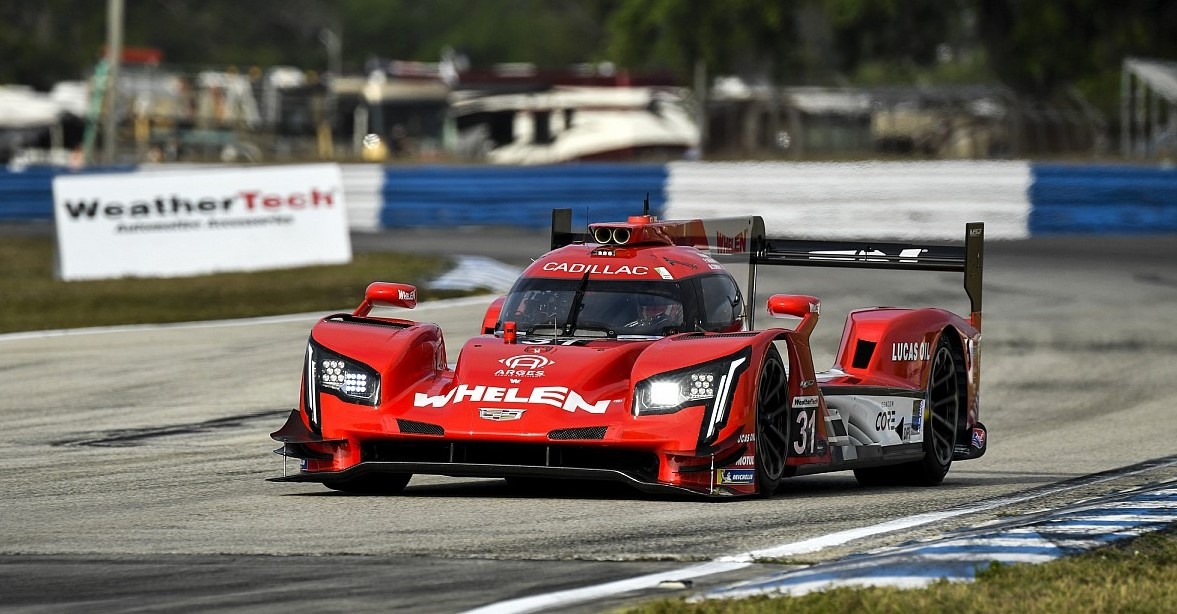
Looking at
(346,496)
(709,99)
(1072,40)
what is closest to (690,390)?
(346,496)

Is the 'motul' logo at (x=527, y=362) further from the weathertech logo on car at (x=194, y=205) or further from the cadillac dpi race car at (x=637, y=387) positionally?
the weathertech logo on car at (x=194, y=205)

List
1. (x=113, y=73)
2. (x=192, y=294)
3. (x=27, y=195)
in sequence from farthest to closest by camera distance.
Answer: (x=113, y=73)
(x=27, y=195)
(x=192, y=294)

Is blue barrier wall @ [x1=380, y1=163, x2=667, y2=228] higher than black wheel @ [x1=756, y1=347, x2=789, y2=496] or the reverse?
the reverse

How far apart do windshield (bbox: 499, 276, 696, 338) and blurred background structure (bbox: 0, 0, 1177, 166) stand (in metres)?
25.8

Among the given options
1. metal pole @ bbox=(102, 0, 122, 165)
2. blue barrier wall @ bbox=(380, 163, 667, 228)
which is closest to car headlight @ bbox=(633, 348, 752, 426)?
blue barrier wall @ bbox=(380, 163, 667, 228)

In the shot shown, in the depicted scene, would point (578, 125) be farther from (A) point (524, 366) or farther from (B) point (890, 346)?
(A) point (524, 366)

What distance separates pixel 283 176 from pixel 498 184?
767 cm

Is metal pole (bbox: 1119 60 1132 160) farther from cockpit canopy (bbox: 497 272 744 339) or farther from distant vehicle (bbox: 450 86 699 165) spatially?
cockpit canopy (bbox: 497 272 744 339)

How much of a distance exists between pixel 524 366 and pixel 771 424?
1.21 meters

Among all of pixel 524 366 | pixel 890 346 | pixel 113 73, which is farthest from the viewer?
pixel 113 73

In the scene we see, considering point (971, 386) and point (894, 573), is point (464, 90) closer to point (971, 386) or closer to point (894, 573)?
point (971, 386)

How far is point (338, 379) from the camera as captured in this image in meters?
8.70

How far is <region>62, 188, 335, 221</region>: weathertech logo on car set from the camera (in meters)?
24.2

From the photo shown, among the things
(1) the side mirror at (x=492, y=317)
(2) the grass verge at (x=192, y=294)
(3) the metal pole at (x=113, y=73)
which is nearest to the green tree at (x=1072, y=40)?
(3) the metal pole at (x=113, y=73)
